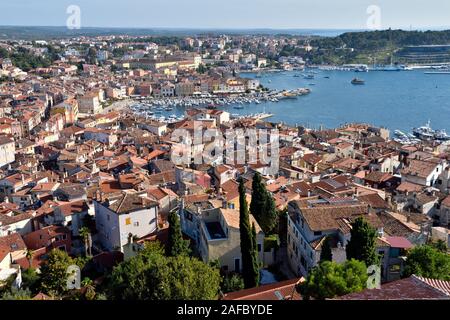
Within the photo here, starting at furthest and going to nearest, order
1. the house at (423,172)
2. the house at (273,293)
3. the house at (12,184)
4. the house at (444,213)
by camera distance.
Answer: the house at (12,184) < the house at (423,172) < the house at (444,213) < the house at (273,293)

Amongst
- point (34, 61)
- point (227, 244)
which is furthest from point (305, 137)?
point (34, 61)

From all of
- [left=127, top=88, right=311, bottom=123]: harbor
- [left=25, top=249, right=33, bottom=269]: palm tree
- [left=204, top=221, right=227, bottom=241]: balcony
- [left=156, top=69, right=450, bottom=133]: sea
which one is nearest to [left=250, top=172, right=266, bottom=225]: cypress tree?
[left=204, top=221, right=227, bottom=241]: balcony

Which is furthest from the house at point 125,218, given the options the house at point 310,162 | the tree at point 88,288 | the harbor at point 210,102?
the harbor at point 210,102

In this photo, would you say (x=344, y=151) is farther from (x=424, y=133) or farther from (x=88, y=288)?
(x=88, y=288)

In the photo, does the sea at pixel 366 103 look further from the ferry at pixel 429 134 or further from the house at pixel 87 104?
the house at pixel 87 104

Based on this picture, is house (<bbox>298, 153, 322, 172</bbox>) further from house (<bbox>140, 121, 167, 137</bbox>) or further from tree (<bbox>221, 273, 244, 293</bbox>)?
tree (<bbox>221, 273, 244, 293</bbox>)

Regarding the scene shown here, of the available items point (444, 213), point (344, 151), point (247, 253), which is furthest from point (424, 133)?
point (247, 253)
